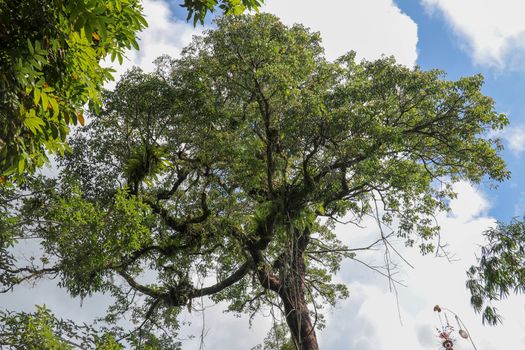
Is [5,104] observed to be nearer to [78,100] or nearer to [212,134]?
[78,100]

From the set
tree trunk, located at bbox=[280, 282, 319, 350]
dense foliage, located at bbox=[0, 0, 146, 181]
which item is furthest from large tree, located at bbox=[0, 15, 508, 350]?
dense foliage, located at bbox=[0, 0, 146, 181]

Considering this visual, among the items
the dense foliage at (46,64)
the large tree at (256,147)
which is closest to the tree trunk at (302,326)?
the large tree at (256,147)

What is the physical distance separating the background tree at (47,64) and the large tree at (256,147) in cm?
340

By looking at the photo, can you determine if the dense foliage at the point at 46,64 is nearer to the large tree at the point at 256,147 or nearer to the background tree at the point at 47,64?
the background tree at the point at 47,64

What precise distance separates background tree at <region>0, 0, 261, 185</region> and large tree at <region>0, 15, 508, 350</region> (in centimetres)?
340

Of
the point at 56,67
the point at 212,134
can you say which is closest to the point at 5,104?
the point at 56,67

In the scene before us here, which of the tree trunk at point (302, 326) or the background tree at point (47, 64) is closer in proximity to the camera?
the background tree at point (47, 64)

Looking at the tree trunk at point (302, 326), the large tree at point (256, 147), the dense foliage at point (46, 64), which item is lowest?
the dense foliage at point (46, 64)

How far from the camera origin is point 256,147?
7.68m

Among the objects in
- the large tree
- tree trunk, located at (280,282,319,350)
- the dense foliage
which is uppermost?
the large tree

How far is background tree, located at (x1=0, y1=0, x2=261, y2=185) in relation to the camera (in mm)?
2596

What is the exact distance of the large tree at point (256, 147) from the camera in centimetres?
734

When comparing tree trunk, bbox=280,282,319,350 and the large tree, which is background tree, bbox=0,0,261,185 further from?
tree trunk, bbox=280,282,319,350

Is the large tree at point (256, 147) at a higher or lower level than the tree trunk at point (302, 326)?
higher
